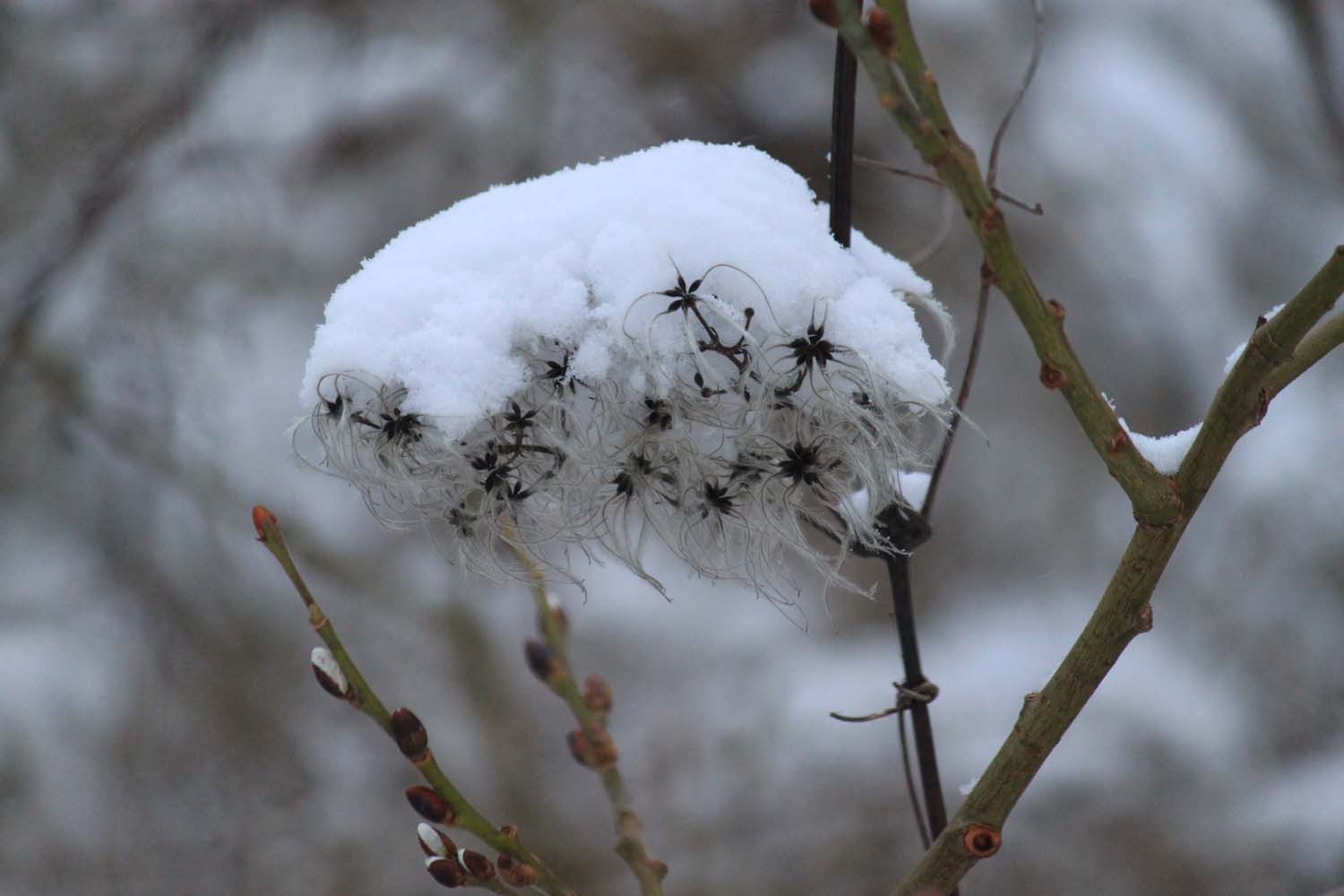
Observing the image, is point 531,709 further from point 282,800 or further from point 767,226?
point 767,226

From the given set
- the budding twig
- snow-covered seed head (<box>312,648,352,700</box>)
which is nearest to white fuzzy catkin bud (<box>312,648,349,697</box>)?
snow-covered seed head (<box>312,648,352,700</box>)

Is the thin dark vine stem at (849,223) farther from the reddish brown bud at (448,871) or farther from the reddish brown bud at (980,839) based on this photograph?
the reddish brown bud at (448,871)

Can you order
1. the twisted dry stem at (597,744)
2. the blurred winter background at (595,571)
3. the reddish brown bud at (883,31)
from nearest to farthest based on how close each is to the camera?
1. the reddish brown bud at (883,31)
2. the twisted dry stem at (597,744)
3. the blurred winter background at (595,571)

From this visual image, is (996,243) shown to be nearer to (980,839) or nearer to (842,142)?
(842,142)

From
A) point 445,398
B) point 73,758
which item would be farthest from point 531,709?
point 445,398

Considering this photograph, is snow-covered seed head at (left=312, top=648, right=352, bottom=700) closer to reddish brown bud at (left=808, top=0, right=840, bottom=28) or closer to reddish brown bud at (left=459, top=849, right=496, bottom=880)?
reddish brown bud at (left=459, top=849, right=496, bottom=880)

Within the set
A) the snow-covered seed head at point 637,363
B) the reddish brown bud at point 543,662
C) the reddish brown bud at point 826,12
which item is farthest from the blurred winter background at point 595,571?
the reddish brown bud at point 826,12
